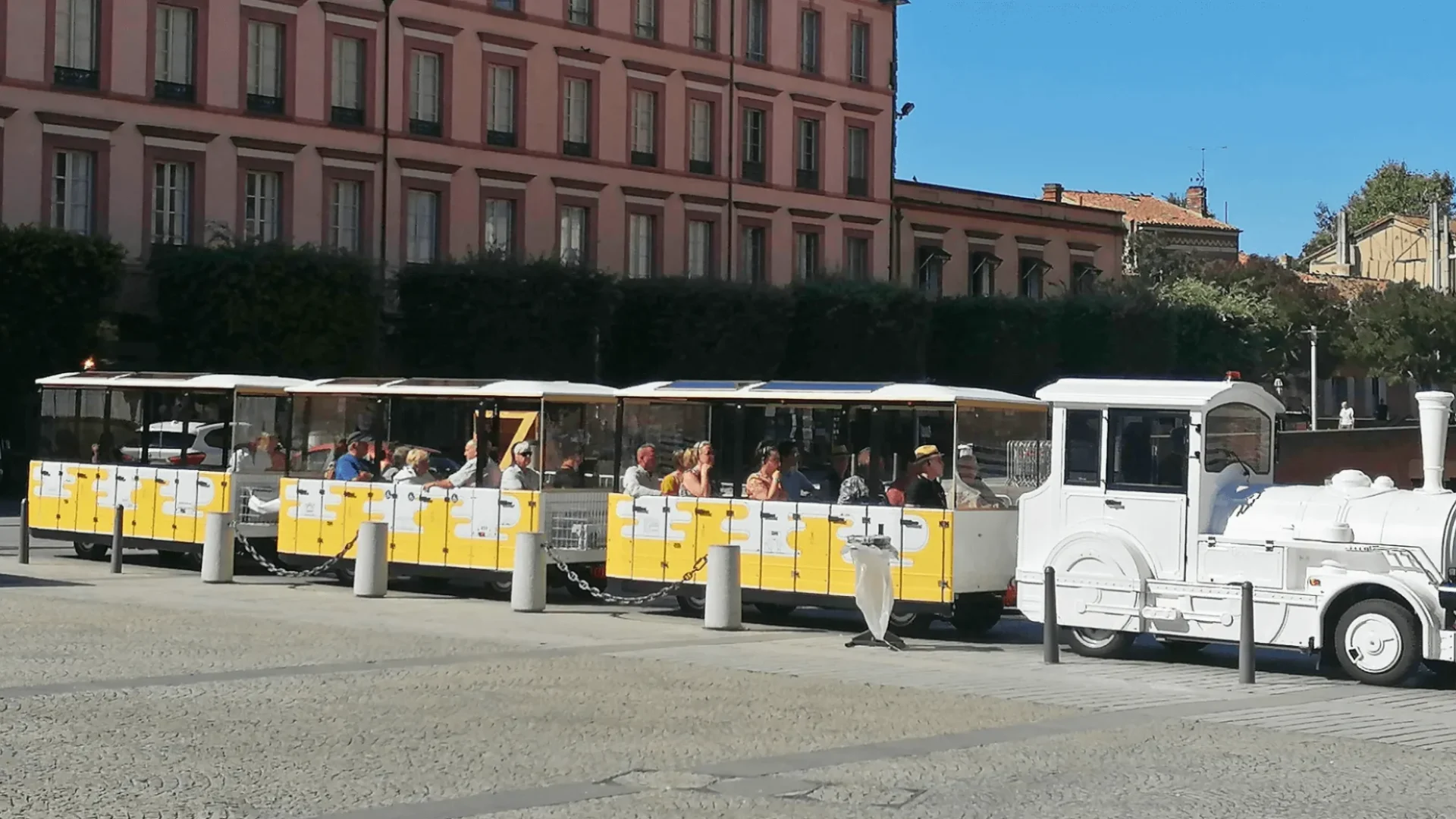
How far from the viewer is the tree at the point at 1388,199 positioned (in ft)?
488

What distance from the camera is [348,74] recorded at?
181 feet

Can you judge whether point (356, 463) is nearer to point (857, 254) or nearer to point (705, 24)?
point (705, 24)

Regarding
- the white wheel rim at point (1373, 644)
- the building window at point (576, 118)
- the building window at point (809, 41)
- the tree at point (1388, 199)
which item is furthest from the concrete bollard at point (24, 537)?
the tree at point (1388, 199)

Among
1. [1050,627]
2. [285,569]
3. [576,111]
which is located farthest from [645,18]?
[1050,627]

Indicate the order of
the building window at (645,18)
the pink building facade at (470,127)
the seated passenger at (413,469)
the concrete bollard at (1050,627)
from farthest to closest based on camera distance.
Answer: the building window at (645,18), the pink building facade at (470,127), the seated passenger at (413,469), the concrete bollard at (1050,627)

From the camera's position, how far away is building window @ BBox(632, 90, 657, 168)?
62750 mm

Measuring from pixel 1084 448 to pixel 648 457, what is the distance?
219 inches

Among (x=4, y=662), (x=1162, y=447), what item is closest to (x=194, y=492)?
(x=4, y=662)

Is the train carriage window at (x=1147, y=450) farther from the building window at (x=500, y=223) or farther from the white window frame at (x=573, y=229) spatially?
the white window frame at (x=573, y=229)

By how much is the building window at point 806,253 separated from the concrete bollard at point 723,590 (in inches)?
1875

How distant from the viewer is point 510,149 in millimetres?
59188

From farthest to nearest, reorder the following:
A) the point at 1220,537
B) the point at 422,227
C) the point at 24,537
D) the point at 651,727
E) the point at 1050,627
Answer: the point at 422,227 → the point at 24,537 → the point at 1220,537 → the point at 1050,627 → the point at 651,727

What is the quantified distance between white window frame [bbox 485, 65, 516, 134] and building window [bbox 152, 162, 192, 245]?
10228 mm

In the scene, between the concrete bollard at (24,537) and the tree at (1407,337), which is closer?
the concrete bollard at (24,537)
